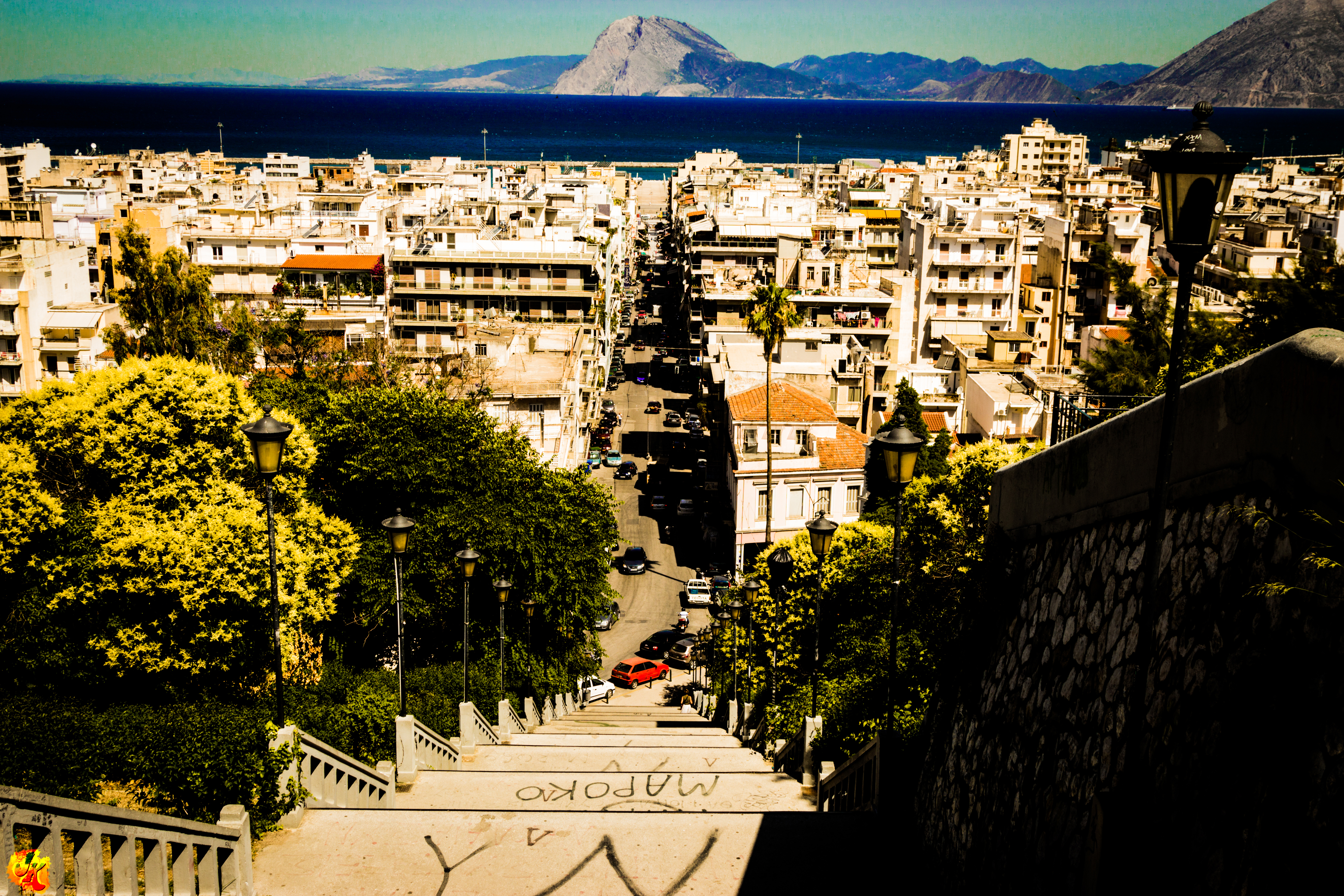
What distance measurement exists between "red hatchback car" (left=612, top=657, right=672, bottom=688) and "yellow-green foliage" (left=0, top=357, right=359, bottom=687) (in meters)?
14.8

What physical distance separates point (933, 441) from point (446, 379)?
2032 cm

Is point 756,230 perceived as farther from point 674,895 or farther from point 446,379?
point 674,895

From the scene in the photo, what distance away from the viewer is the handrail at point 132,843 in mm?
7133

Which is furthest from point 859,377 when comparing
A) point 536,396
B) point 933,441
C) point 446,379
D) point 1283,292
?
point 1283,292

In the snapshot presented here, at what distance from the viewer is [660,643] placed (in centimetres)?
3884

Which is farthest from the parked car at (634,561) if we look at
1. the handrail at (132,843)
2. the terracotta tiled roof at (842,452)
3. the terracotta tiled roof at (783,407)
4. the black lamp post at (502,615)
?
the handrail at (132,843)

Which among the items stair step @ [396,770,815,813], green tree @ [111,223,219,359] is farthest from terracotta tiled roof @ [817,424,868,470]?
stair step @ [396,770,815,813]

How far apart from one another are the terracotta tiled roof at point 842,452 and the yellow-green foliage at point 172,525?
23301 millimetres

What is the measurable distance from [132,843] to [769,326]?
3874cm

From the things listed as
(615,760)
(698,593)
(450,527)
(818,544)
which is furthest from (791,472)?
(818,544)

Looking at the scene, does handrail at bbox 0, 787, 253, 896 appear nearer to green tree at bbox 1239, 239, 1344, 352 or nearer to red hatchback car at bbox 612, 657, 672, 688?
green tree at bbox 1239, 239, 1344, 352

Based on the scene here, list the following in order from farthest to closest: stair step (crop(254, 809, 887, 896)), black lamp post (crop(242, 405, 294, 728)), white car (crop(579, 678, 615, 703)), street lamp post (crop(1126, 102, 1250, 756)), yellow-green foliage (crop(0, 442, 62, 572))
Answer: white car (crop(579, 678, 615, 703)) → yellow-green foliage (crop(0, 442, 62, 572)) → black lamp post (crop(242, 405, 294, 728)) → stair step (crop(254, 809, 887, 896)) → street lamp post (crop(1126, 102, 1250, 756))

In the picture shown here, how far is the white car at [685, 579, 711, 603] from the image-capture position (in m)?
43.2

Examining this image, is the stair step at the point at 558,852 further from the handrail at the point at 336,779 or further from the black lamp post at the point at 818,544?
the black lamp post at the point at 818,544
